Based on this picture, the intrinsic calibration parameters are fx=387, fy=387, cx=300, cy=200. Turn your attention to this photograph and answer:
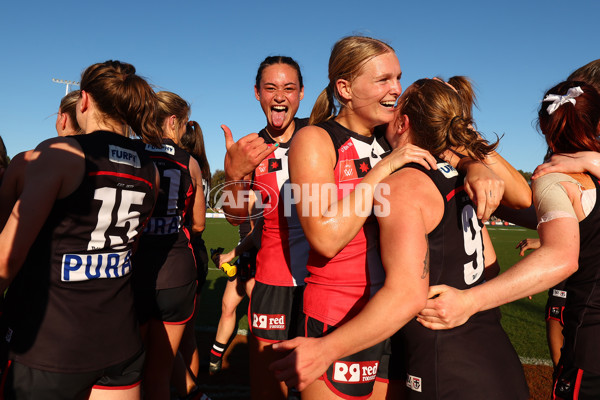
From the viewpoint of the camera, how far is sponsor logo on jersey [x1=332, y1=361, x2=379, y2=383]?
1.99m

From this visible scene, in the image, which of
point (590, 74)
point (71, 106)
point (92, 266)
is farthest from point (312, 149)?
point (590, 74)

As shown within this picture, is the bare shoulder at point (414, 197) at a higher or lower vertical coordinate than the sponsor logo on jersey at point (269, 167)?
lower

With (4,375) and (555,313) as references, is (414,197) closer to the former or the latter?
(4,375)

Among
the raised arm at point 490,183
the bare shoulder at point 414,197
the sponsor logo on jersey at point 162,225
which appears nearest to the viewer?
the bare shoulder at point 414,197

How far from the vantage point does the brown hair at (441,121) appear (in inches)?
79.0

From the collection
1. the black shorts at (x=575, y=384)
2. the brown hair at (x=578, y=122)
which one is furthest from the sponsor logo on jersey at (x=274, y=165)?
the black shorts at (x=575, y=384)

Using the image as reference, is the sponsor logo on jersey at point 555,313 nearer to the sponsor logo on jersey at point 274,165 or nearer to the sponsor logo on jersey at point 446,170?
the sponsor logo on jersey at point 446,170

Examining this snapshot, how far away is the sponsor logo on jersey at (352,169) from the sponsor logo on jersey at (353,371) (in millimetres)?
A: 1041

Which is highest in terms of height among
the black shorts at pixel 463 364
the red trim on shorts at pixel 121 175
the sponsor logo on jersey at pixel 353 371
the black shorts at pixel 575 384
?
the red trim on shorts at pixel 121 175

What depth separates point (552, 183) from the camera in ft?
6.91

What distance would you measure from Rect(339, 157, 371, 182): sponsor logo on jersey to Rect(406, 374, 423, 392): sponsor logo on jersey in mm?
1141

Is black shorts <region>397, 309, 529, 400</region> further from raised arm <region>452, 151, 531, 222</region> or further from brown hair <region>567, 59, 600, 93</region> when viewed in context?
brown hair <region>567, 59, 600, 93</region>

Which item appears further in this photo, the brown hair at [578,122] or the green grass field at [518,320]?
the green grass field at [518,320]

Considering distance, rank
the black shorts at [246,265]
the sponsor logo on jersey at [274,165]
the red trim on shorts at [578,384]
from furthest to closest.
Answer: the black shorts at [246,265] → the sponsor logo on jersey at [274,165] → the red trim on shorts at [578,384]
